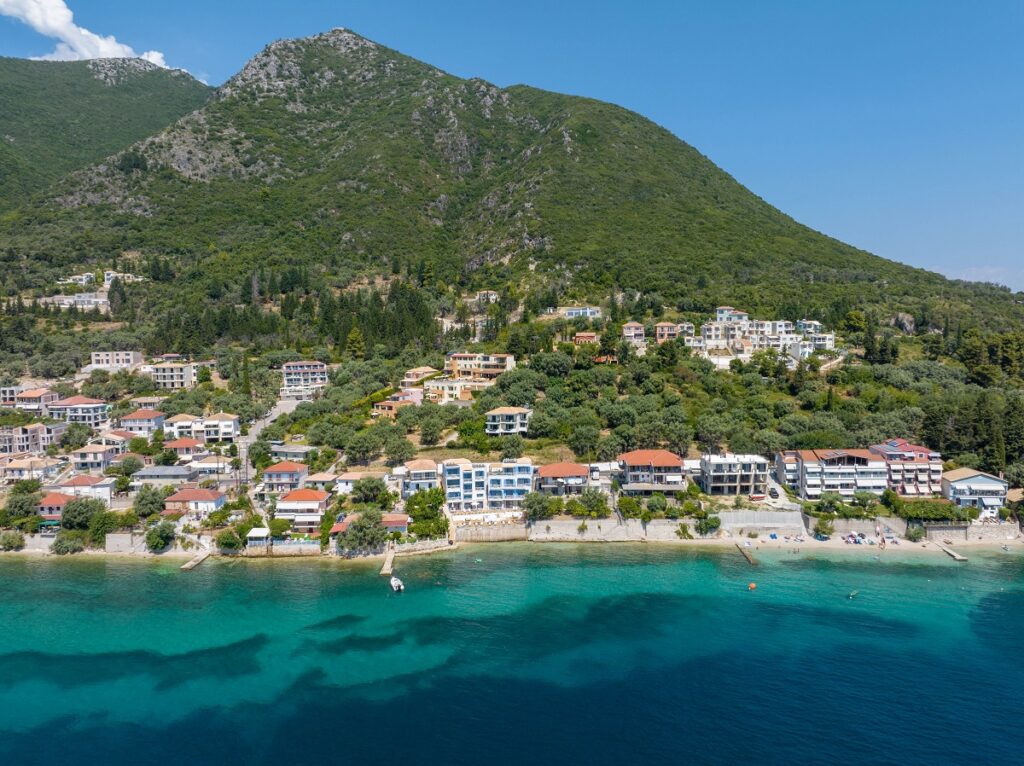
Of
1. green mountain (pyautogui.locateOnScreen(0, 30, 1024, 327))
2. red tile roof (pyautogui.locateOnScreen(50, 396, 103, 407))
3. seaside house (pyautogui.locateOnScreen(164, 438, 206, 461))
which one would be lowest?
seaside house (pyautogui.locateOnScreen(164, 438, 206, 461))

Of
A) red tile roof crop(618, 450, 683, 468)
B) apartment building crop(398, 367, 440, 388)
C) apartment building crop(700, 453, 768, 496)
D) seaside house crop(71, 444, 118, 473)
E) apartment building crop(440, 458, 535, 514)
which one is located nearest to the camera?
apartment building crop(440, 458, 535, 514)

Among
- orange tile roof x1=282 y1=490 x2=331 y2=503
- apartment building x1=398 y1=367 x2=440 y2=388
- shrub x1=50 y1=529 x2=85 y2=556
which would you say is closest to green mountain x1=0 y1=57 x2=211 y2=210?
apartment building x1=398 y1=367 x2=440 y2=388

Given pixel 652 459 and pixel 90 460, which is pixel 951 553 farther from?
pixel 90 460

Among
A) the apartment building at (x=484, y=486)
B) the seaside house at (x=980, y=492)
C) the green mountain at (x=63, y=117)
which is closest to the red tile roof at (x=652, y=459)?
the apartment building at (x=484, y=486)

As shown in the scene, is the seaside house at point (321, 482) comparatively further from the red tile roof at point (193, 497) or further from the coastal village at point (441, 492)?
the red tile roof at point (193, 497)

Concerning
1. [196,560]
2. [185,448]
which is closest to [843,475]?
[196,560]

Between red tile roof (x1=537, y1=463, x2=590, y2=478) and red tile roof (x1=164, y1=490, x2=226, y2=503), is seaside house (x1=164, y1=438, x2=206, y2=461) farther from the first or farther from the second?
red tile roof (x1=537, y1=463, x2=590, y2=478)
